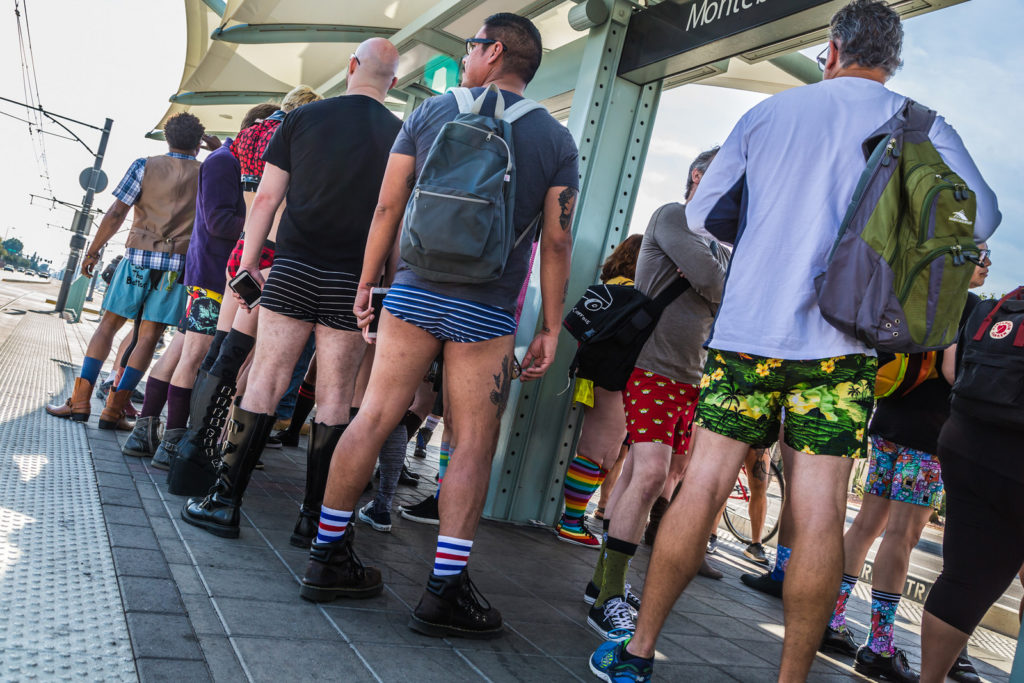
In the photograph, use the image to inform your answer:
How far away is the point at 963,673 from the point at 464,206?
342 cm

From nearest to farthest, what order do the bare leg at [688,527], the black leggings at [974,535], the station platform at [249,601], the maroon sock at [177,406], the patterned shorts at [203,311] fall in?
the station platform at [249,601], the bare leg at [688,527], the black leggings at [974,535], the maroon sock at [177,406], the patterned shorts at [203,311]

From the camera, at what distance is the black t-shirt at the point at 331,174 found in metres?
3.25

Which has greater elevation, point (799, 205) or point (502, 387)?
point (799, 205)

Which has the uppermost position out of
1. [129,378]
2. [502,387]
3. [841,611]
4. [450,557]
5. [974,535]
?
[502,387]

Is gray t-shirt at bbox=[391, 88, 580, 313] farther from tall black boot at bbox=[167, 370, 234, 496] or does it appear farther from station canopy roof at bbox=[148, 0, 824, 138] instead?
station canopy roof at bbox=[148, 0, 824, 138]

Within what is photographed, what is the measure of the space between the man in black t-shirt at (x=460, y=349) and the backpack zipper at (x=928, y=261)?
44.8 inches

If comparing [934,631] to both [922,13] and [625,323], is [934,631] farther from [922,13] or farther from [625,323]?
[922,13]

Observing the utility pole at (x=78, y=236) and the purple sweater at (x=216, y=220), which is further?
the utility pole at (x=78, y=236)

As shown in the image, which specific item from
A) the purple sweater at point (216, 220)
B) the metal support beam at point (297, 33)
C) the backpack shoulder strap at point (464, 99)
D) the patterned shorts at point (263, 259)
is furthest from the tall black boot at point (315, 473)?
the metal support beam at point (297, 33)

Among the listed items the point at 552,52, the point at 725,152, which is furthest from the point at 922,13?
the point at 552,52

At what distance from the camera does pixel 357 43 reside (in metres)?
7.84

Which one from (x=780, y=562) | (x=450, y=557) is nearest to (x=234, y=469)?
(x=450, y=557)

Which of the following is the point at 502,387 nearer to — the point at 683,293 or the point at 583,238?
the point at 683,293

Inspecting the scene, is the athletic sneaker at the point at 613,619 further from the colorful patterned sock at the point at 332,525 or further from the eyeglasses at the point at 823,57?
the eyeglasses at the point at 823,57
